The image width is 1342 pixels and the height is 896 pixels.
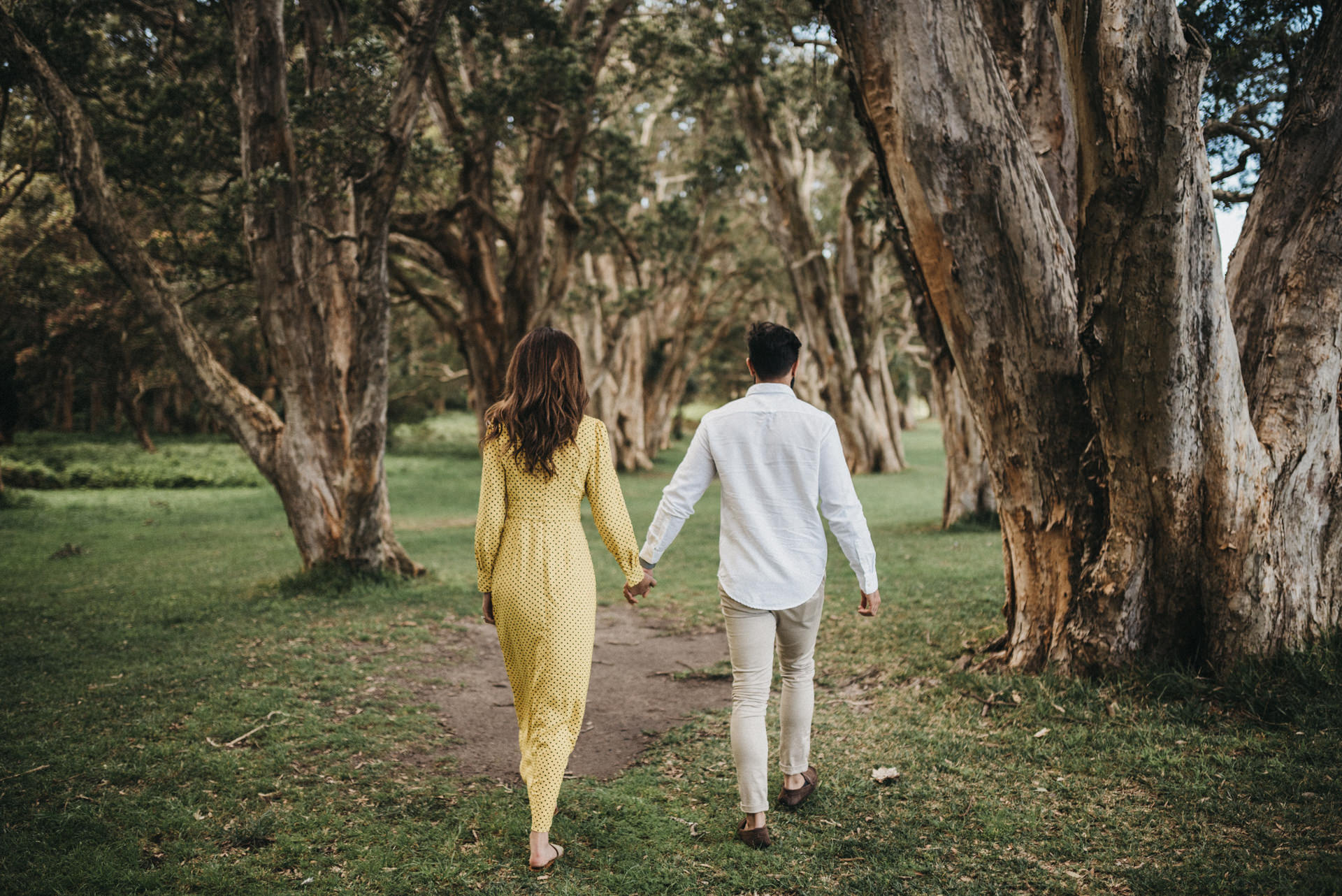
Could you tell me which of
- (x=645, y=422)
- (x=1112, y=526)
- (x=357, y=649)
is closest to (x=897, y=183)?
(x=1112, y=526)

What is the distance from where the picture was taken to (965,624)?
266 inches

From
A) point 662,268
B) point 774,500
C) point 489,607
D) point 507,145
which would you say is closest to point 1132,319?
point 774,500

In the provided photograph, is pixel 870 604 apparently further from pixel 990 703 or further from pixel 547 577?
pixel 990 703

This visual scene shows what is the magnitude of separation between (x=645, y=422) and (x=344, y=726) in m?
22.3

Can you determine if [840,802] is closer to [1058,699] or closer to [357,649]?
[1058,699]

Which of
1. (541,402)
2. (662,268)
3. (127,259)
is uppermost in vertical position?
(662,268)

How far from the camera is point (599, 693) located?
592cm

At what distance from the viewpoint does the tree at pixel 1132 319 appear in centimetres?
422

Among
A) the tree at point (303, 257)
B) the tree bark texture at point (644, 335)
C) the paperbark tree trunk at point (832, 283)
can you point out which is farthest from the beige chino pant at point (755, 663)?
the tree bark texture at point (644, 335)

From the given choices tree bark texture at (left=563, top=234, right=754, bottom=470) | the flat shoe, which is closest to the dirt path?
the flat shoe

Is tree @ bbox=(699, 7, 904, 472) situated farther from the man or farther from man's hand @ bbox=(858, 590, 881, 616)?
man's hand @ bbox=(858, 590, 881, 616)

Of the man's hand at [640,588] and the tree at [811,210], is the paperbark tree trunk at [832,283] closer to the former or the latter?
the tree at [811,210]

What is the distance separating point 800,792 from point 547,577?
5.03ft

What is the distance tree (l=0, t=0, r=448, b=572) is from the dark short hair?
5.71m
